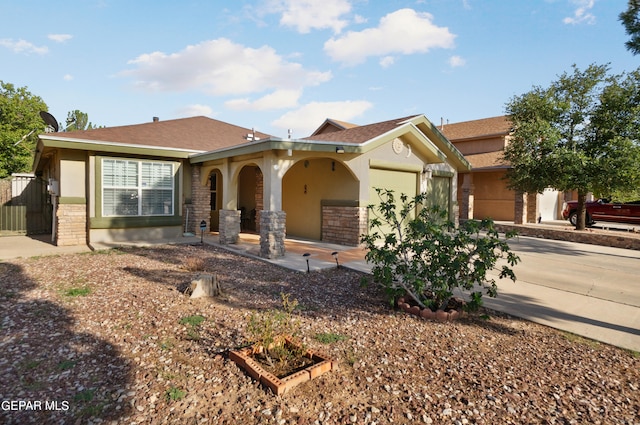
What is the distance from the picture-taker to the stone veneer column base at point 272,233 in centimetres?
886

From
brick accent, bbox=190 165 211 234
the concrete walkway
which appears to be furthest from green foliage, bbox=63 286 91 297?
brick accent, bbox=190 165 211 234

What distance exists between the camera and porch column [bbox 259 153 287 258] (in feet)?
29.1

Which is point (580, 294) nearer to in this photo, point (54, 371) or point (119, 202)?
point (54, 371)

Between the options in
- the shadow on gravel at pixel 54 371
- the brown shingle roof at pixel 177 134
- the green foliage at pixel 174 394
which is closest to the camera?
the shadow on gravel at pixel 54 371

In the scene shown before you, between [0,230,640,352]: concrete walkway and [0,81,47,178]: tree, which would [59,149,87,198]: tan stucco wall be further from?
[0,81,47,178]: tree

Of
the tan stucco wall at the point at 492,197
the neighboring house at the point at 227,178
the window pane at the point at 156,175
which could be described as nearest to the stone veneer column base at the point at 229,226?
the neighboring house at the point at 227,178

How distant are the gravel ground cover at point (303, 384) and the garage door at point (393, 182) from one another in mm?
5861

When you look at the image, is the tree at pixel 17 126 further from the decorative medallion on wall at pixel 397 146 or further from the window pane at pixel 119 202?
the decorative medallion on wall at pixel 397 146

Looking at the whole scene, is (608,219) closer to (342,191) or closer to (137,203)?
(342,191)

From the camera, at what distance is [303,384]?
10.9 ft

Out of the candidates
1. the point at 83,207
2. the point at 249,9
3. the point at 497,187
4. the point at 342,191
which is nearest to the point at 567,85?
the point at 497,187

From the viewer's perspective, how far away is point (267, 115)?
22109 mm

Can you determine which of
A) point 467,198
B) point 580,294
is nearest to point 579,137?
point 467,198

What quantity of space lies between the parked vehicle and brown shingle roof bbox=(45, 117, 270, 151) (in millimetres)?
16320
